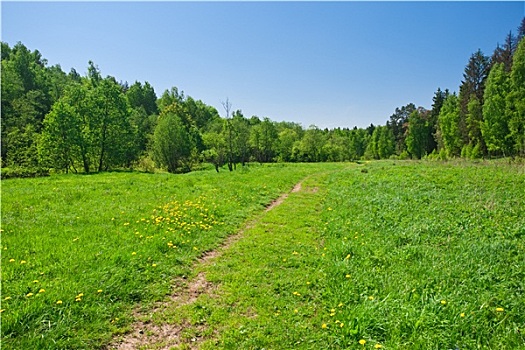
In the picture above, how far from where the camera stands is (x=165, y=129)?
4644cm

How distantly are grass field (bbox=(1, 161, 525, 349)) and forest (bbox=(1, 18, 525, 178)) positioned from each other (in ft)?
92.5

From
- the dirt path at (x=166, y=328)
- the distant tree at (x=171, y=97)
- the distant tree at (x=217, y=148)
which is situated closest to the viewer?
the dirt path at (x=166, y=328)

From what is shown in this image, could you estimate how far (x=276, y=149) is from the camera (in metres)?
78.5

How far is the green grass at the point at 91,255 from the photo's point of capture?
4410mm

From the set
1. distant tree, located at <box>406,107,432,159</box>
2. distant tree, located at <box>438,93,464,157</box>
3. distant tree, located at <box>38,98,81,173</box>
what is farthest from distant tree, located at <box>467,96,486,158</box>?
distant tree, located at <box>38,98,81,173</box>

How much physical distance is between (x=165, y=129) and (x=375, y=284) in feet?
152

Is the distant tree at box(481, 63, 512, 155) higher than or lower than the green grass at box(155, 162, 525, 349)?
higher

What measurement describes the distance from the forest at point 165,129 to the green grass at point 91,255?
25673 mm

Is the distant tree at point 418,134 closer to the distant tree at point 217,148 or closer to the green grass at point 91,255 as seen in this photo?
the distant tree at point 217,148

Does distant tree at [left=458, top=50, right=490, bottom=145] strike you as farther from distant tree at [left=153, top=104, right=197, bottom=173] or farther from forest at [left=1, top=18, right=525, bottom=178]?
distant tree at [left=153, top=104, right=197, bottom=173]

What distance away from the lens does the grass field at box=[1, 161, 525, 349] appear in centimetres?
439

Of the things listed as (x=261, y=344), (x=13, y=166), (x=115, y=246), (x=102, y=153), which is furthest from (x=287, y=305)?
(x=102, y=153)

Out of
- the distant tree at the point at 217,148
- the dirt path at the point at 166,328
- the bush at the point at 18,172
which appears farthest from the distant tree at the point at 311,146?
the dirt path at the point at 166,328

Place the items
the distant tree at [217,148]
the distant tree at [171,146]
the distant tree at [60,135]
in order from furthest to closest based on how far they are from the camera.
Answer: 1. the distant tree at [217,148]
2. the distant tree at [171,146]
3. the distant tree at [60,135]
